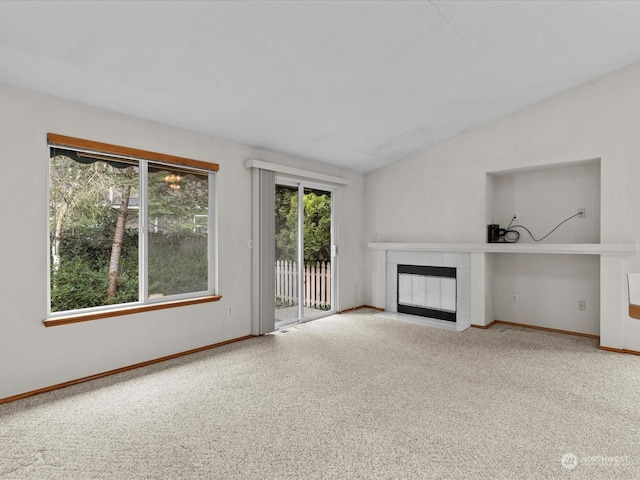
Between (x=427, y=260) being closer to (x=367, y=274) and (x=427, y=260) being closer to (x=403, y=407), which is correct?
(x=367, y=274)

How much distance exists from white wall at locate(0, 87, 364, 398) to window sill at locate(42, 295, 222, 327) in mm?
50

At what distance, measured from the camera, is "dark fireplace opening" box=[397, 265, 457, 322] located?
17.4 feet

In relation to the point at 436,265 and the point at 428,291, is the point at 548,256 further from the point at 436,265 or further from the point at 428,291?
the point at 428,291

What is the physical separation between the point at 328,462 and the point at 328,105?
3196mm

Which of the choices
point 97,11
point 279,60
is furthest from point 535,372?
point 97,11

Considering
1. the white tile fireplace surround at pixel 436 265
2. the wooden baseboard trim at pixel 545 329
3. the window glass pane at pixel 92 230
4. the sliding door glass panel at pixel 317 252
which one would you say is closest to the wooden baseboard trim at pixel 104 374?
→ the window glass pane at pixel 92 230

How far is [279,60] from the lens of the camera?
288cm

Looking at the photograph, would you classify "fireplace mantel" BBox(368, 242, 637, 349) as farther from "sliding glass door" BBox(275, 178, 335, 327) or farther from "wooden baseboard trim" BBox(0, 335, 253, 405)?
"wooden baseboard trim" BBox(0, 335, 253, 405)

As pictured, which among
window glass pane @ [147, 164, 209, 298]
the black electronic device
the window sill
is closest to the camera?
the window sill

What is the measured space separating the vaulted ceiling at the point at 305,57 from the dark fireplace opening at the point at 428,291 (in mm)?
2324

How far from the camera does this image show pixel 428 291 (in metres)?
5.52

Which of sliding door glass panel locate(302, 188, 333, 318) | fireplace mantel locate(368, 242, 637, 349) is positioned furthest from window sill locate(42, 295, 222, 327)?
fireplace mantel locate(368, 242, 637, 349)

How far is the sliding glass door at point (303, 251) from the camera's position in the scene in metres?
4.95

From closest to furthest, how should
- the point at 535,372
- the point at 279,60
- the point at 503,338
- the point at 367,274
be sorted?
the point at 279,60
the point at 535,372
the point at 503,338
the point at 367,274
